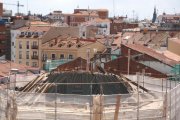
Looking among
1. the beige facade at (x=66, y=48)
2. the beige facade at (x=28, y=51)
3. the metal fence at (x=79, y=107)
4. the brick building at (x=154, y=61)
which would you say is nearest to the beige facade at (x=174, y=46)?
the brick building at (x=154, y=61)

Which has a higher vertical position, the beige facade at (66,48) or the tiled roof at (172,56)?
the tiled roof at (172,56)

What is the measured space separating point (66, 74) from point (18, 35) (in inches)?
1329

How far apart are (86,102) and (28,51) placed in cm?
3470

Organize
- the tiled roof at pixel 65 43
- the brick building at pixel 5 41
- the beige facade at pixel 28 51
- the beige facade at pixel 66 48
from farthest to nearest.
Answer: the brick building at pixel 5 41
the beige facade at pixel 28 51
the tiled roof at pixel 65 43
the beige facade at pixel 66 48

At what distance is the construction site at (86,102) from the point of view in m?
10.6

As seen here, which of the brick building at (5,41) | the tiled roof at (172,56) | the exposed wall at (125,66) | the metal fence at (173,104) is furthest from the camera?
the brick building at (5,41)

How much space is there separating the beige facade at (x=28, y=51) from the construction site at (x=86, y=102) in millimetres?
31320

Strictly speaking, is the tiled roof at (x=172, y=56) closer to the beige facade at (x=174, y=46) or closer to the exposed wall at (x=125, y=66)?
the beige facade at (x=174, y=46)

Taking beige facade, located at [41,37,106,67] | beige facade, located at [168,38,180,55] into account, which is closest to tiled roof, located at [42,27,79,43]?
beige facade, located at [41,37,106,67]

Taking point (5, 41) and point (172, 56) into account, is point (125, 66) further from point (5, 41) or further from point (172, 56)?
point (5, 41)

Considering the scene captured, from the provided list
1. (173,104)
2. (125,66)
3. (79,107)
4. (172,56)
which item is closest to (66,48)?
(172,56)

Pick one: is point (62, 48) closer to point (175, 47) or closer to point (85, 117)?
point (175, 47)

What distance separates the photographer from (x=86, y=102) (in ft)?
35.0

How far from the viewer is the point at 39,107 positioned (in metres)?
11.0
